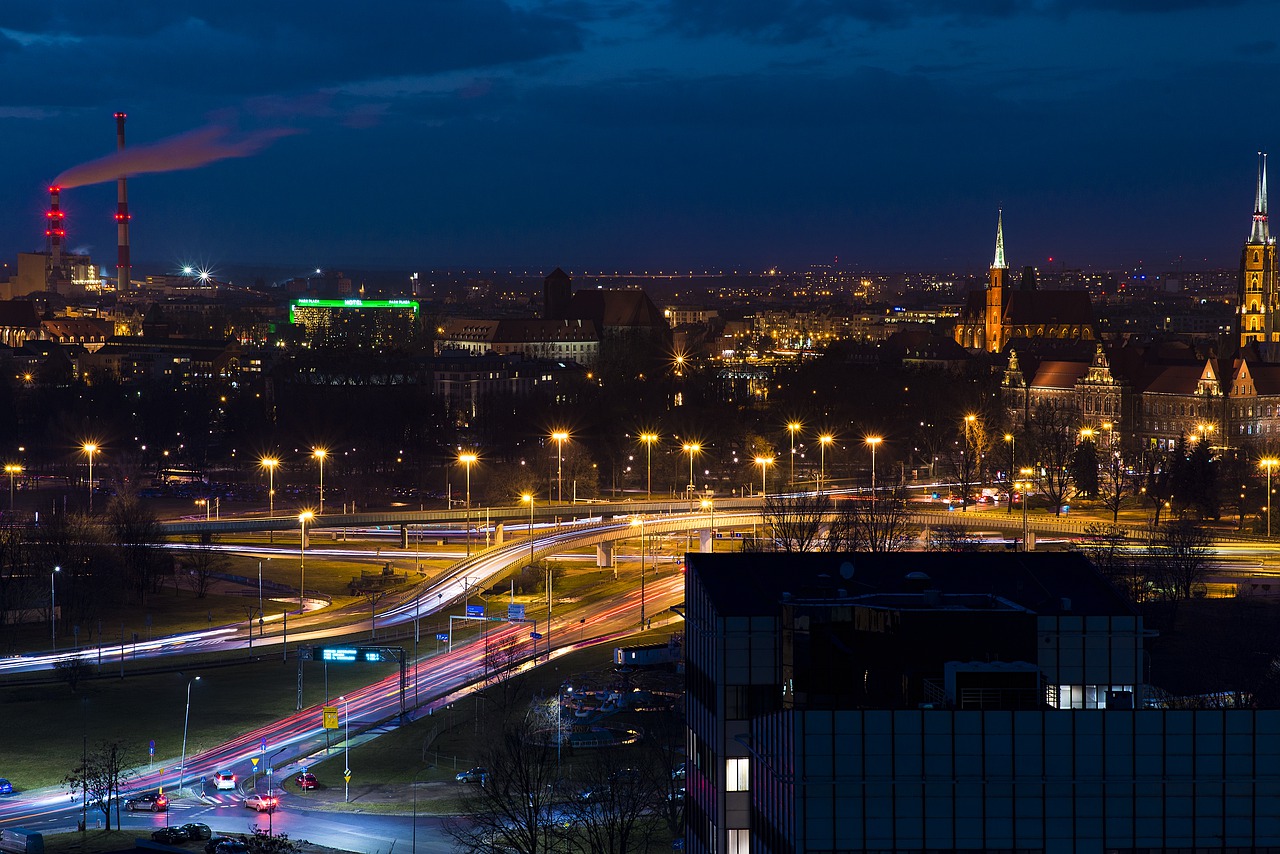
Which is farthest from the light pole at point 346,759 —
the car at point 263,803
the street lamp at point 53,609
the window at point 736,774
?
the window at point 736,774

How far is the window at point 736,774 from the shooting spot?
1127 inches

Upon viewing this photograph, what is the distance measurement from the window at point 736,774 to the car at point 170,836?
12635 mm

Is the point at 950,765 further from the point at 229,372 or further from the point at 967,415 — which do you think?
the point at 229,372

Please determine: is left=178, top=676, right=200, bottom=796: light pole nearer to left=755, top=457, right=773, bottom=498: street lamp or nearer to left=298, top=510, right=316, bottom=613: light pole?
left=298, top=510, right=316, bottom=613: light pole

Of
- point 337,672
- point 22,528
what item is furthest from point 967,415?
point 337,672

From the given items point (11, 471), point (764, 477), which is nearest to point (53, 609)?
point (11, 471)

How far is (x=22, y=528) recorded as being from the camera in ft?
256

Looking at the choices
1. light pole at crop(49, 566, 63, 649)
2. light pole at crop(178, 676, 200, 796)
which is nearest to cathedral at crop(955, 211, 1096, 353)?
light pole at crop(49, 566, 63, 649)

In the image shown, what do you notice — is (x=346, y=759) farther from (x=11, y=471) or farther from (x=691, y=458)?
(x=11, y=471)

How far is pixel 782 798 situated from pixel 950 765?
6.97 ft

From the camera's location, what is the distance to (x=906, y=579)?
1252 inches

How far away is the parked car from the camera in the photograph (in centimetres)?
4185

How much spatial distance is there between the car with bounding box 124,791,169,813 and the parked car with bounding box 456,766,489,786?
5.88 meters

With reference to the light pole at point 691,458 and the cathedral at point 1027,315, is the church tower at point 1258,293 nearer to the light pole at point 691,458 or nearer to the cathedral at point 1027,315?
the cathedral at point 1027,315
